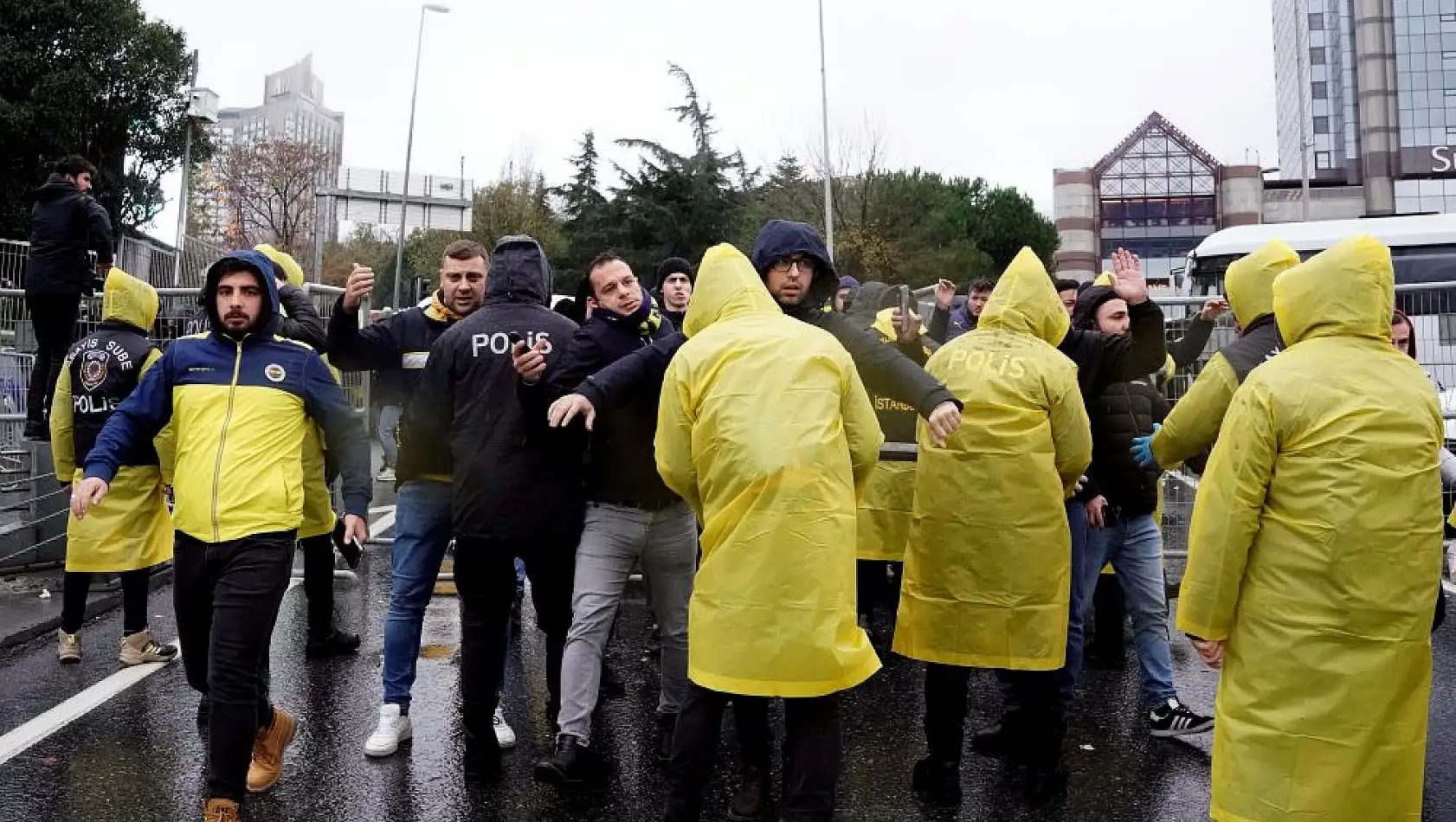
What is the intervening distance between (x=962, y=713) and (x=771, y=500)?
1.49 meters

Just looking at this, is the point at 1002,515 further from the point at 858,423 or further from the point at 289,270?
the point at 289,270

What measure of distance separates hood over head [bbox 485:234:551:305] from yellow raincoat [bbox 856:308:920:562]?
7.47 ft

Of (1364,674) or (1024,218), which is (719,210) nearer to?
(1024,218)

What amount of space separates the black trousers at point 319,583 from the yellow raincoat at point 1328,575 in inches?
182

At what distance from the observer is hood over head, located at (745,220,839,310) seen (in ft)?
13.0

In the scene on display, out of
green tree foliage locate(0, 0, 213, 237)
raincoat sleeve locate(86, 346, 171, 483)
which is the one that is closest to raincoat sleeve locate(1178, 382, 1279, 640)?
raincoat sleeve locate(86, 346, 171, 483)

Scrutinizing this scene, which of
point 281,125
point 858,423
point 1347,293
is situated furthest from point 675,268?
point 281,125

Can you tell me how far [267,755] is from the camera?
4.18 metres

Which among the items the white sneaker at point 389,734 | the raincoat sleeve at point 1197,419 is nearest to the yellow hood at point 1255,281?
the raincoat sleeve at point 1197,419

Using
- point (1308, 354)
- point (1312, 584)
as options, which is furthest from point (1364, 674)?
point (1308, 354)

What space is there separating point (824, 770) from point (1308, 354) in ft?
6.02

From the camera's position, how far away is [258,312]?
13.4 ft

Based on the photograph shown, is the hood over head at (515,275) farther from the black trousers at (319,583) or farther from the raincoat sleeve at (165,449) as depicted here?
the black trousers at (319,583)

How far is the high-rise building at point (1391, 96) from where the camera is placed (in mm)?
67562
